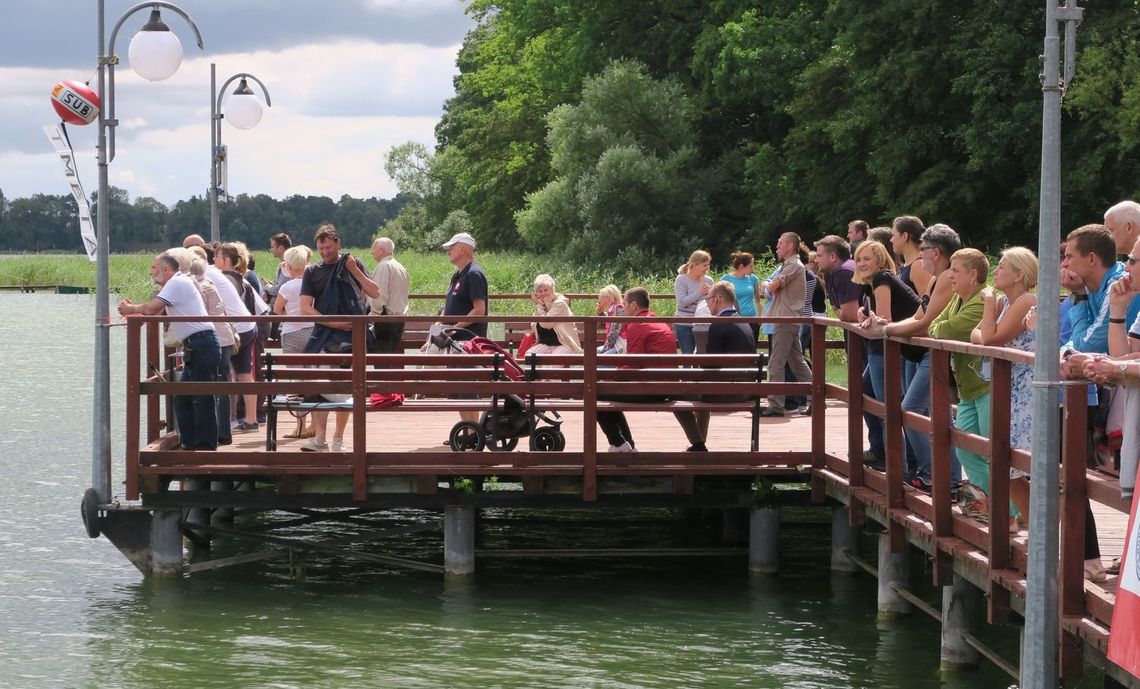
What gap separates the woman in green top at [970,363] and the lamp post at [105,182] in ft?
19.7

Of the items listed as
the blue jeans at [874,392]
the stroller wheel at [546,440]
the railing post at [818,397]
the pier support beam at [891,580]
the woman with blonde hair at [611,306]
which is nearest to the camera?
the blue jeans at [874,392]

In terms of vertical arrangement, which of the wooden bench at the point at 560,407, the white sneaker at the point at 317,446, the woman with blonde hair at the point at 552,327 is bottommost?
the white sneaker at the point at 317,446

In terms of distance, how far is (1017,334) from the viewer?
7.97m

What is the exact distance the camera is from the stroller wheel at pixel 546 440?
11716mm

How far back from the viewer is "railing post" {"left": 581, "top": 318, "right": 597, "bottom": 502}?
1126 cm

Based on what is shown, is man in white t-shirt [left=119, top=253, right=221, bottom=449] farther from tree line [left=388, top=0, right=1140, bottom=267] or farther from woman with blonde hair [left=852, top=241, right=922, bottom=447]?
tree line [left=388, top=0, right=1140, bottom=267]

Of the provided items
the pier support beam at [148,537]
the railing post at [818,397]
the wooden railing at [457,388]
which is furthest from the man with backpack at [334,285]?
the railing post at [818,397]

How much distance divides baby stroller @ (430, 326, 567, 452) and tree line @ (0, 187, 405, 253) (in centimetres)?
12282

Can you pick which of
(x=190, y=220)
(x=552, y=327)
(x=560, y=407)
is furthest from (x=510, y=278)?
(x=190, y=220)

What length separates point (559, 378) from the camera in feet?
38.1

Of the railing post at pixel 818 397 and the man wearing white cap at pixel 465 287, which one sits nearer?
the railing post at pixel 818 397

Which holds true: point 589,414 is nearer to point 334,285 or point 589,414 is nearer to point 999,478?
point 334,285

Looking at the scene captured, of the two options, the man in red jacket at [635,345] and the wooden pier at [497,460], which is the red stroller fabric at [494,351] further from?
the man in red jacket at [635,345]

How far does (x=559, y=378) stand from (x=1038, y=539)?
5.43 meters
